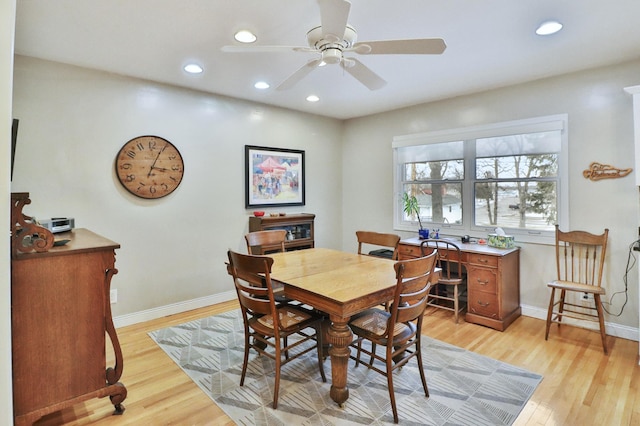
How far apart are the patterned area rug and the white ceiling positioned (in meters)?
2.47

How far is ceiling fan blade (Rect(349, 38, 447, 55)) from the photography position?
5.83 ft

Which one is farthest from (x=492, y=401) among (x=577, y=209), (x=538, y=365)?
(x=577, y=209)

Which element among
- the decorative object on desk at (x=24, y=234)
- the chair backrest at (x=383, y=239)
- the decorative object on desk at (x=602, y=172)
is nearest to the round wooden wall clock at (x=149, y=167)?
the decorative object on desk at (x=24, y=234)

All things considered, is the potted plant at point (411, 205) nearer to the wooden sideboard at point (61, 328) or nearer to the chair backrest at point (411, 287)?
the chair backrest at point (411, 287)

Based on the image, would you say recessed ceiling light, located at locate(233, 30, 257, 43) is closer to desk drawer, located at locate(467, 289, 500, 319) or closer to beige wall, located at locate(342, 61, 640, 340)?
beige wall, located at locate(342, 61, 640, 340)

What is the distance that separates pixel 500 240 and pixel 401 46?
2.49 m

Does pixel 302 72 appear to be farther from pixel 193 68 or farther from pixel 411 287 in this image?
pixel 411 287

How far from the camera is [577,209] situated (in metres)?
3.27

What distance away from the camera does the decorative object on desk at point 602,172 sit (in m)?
3.01

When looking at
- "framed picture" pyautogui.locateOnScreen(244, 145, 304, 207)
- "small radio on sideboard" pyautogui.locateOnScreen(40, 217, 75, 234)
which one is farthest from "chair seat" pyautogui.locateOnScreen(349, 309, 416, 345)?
"framed picture" pyautogui.locateOnScreen(244, 145, 304, 207)

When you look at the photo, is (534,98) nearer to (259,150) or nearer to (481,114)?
(481,114)

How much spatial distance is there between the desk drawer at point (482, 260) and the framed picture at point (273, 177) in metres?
2.38

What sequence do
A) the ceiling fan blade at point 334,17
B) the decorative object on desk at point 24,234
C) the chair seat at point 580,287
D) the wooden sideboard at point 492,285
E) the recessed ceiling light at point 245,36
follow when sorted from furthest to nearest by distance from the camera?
the wooden sideboard at point 492,285, the chair seat at point 580,287, the recessed ceiling light at point 245,36, the decorative object on desk at point 24,234, the ceiling fan blade at point 334,17

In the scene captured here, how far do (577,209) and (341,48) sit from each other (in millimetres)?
2893
